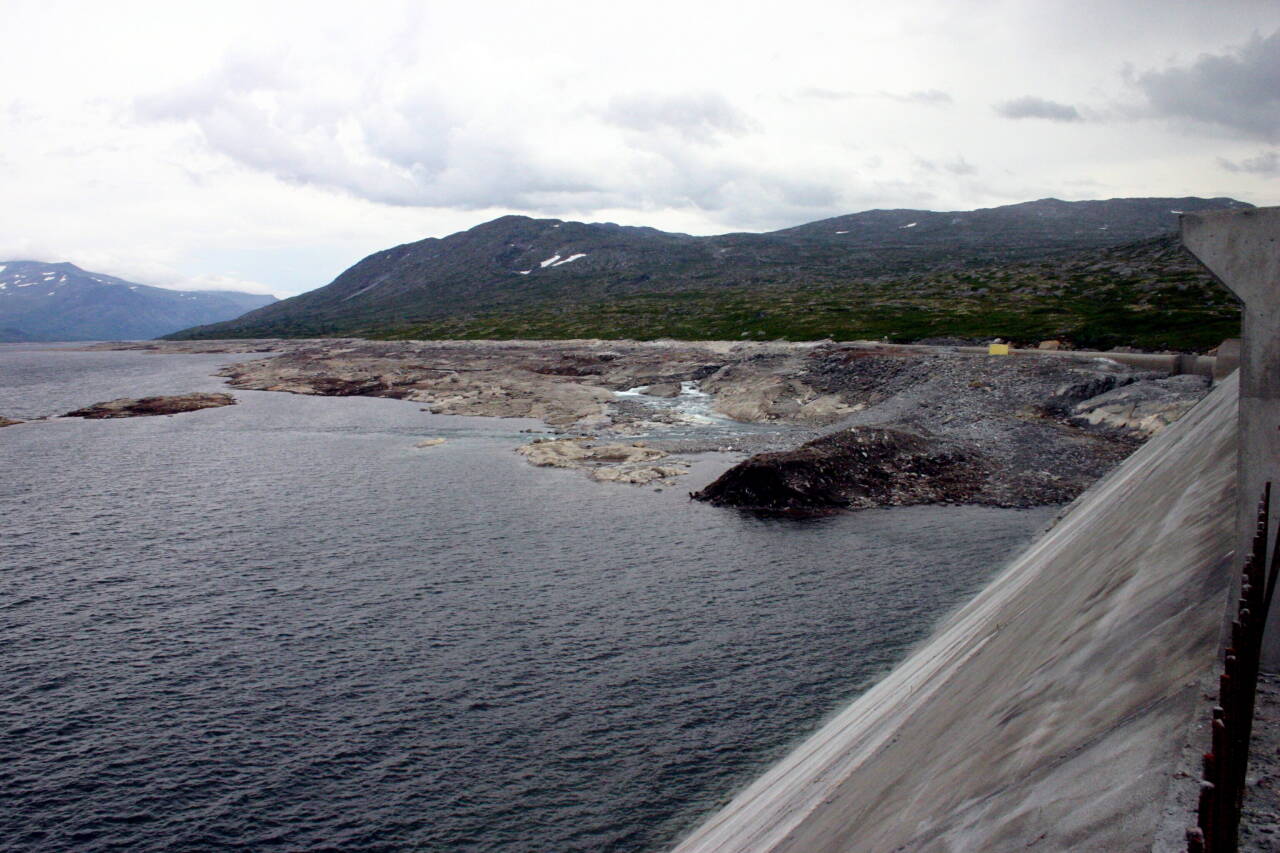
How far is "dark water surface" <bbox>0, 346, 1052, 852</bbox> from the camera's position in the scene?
60.0 feet

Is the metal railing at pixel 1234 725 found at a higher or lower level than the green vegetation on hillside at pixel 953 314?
lower

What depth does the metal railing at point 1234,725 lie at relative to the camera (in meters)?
3.89

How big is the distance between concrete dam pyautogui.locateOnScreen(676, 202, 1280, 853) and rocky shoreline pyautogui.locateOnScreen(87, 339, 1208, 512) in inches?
1019

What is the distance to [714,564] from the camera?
35219mm

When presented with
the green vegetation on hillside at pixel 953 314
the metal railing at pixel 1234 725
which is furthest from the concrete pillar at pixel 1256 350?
the green vegetation on hillside at pixel 953 314

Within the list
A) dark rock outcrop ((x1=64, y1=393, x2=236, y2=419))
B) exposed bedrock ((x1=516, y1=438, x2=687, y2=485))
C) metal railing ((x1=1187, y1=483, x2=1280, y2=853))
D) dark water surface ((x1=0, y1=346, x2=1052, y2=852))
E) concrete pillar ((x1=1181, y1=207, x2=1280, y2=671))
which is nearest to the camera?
metal railing ((x1=1187, y1=483, x2=1280, y2=853))

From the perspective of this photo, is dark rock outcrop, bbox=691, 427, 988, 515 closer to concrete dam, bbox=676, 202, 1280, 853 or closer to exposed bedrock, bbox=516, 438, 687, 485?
exposed bedrock, bbox=516, 438, 687, 485

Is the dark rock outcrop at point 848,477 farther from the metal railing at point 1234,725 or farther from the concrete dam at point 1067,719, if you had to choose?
the metal railing at point 1234,725

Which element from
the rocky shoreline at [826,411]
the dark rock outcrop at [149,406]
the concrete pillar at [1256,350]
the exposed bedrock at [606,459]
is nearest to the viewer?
the concrete pillar at [1256,350]

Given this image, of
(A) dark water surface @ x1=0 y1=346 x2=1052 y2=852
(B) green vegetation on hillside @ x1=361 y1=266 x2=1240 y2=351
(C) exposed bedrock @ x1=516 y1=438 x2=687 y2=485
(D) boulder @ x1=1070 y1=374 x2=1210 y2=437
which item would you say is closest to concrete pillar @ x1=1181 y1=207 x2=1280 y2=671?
(A) dark water surface @ x1=0 y1=346 x2=1052 y2=852

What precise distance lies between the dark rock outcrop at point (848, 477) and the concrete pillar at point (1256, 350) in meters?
34.8

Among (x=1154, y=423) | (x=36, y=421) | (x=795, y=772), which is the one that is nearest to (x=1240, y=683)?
(x=795, y=772)

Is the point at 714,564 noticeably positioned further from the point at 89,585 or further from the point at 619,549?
the point at 89,585

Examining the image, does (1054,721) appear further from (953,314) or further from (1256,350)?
(953,314)
